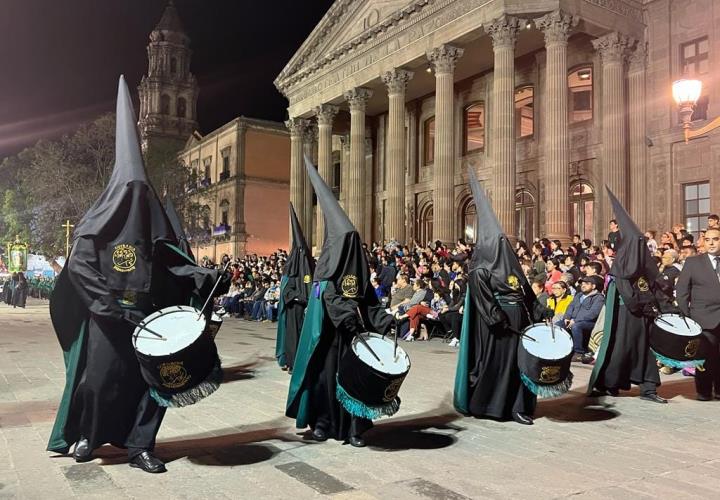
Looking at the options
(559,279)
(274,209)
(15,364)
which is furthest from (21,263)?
(559,279)

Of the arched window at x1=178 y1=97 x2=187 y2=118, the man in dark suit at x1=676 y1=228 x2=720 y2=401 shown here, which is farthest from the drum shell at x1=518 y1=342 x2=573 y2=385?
the arched window at x1=178 y1=97 x2=187 y2=118

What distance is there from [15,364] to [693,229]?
2057 centimetres

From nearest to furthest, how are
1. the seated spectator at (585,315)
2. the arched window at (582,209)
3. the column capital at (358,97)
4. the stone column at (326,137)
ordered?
1. the seated spectator at (585,315)
2. the arched window at (582,209)
3. the column capital at (358,97)
4. the stone column at (326,137)

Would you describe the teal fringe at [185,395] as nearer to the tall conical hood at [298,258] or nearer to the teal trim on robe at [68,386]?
the teal trim on robe at [68,386]

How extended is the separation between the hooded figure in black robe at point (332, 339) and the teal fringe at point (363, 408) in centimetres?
30

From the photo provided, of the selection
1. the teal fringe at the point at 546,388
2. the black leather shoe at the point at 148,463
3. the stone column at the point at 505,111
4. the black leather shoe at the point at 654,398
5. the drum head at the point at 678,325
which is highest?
the stone column at the point at 505,111

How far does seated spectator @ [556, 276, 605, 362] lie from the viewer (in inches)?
442

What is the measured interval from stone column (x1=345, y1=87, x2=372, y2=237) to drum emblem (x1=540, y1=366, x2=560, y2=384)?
2489 cm

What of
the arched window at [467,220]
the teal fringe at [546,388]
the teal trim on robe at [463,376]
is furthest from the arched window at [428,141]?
the teal fringe at [546,388]

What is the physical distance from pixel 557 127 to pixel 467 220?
9.62 meters

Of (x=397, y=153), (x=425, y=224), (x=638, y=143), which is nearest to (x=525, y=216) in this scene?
(x=638, y=143)

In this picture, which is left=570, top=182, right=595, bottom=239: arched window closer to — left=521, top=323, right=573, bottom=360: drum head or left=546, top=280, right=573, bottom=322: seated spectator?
left=546, top=280, right=573, bottom=322: seated spectator

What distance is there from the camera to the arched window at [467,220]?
30047 millimetres

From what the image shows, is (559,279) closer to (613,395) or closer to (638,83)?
(613,395)
